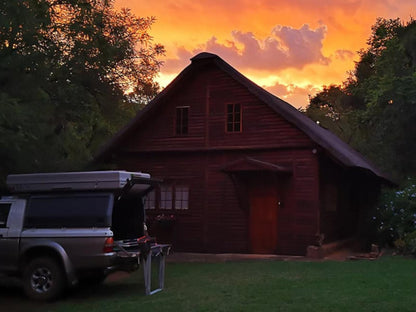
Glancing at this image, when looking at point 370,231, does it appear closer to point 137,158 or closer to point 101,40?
point 137,158

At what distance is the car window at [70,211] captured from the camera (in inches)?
415

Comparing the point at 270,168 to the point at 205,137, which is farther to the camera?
the point at 205,137

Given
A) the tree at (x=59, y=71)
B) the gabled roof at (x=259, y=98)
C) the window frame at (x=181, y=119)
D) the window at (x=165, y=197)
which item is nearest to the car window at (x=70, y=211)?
the tree at (x=59, y=71)

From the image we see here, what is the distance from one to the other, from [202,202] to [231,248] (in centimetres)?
201

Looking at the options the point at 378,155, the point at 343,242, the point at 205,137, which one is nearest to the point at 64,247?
the point at 205,137

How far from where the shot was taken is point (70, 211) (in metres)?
10.7

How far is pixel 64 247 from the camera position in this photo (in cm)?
1046

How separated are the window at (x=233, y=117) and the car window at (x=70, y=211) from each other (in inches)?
364

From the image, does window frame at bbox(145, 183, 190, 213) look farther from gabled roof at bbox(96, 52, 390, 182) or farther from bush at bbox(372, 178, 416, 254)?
bush at bbox(372, 178, 416, 254)

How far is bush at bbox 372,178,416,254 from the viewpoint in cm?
1839

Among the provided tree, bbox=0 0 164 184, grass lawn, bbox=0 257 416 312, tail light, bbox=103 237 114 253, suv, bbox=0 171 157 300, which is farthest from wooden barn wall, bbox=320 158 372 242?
tail light, bbox=103 237 114 253

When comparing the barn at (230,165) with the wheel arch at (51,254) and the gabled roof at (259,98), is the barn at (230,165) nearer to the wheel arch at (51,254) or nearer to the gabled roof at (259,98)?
the gabled roof at (259,98)

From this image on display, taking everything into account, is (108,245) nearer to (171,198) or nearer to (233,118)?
(171,198)

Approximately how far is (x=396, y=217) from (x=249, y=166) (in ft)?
20.3
